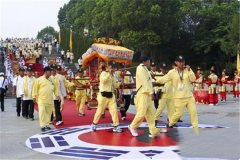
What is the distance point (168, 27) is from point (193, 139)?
32.5m

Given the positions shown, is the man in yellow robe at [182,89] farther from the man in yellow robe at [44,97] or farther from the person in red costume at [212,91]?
the person in red costume at [212,91]

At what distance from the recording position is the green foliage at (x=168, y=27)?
40.3m

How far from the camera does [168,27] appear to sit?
41312 mm

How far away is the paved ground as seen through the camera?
8.07m

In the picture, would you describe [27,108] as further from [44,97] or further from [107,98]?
[107,98]

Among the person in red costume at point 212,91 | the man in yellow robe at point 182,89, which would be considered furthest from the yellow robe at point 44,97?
the person in red costume at point 212,91

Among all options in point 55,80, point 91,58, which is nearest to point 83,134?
point 55,80

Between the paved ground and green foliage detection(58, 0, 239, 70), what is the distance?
25.4 metres

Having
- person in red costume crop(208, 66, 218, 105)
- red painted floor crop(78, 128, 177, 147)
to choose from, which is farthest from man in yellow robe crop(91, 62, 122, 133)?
person in red costume crop(208, 66, 218, 105)

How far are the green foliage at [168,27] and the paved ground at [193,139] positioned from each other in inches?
1000

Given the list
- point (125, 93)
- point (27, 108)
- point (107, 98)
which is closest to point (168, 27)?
point (27, 108)

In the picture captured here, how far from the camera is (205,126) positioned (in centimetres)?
1168

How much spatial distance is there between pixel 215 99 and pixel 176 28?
2469 centimetres

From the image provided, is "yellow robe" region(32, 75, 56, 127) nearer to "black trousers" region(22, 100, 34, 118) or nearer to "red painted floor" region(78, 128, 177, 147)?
"red painted floor" region(78, 128, 177, 147)
